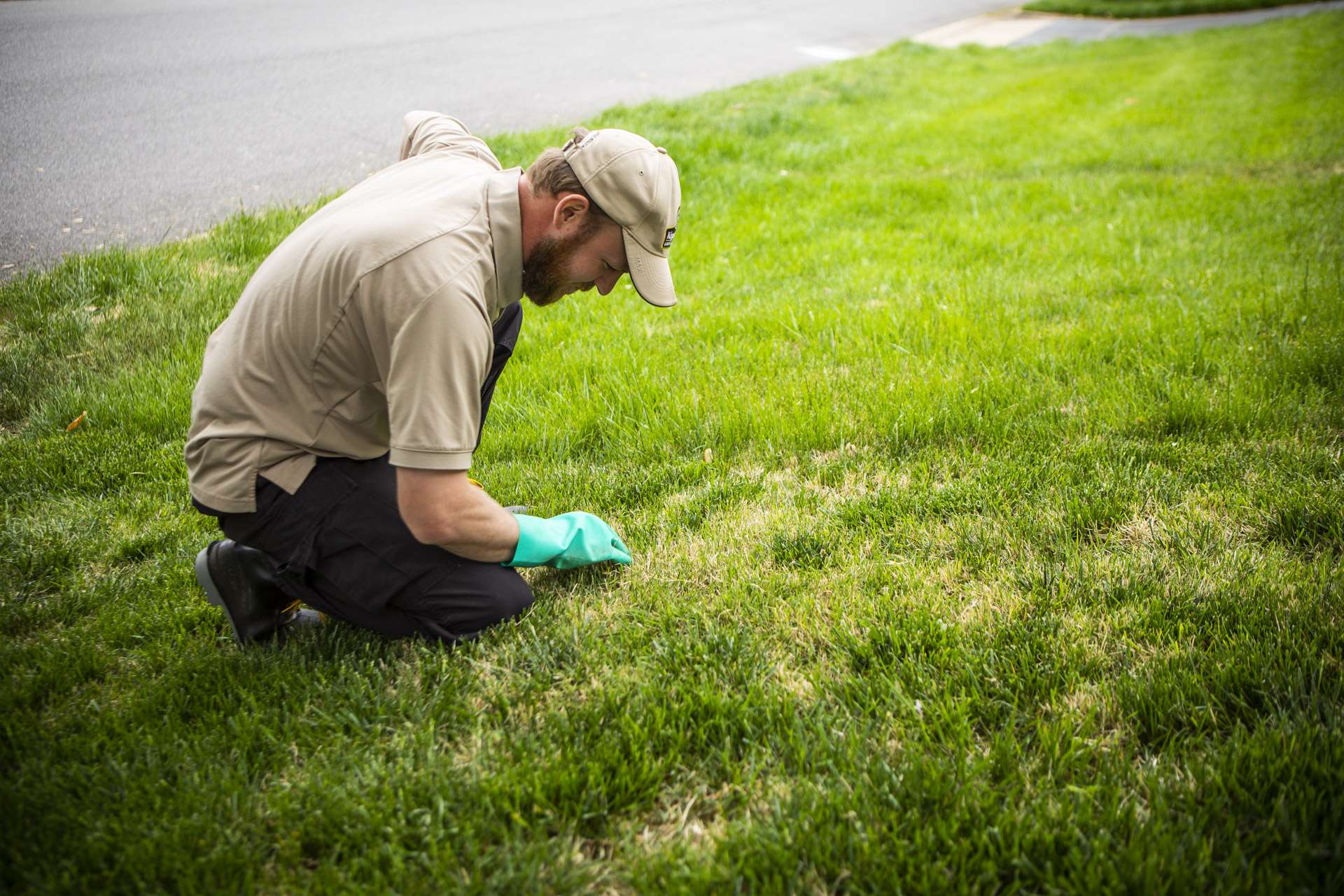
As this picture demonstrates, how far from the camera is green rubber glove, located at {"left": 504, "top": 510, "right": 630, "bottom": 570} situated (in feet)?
8.87

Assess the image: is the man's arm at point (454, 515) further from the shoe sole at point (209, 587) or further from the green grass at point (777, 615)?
the shoe sole at point (209, 587)

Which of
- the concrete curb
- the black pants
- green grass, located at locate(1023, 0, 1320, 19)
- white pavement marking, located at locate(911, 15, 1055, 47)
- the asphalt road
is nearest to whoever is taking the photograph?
the black pants

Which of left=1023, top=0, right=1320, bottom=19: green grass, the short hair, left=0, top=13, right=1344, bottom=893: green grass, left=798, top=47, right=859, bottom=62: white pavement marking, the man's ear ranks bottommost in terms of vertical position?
left=0, top=13, right=1344, bottom=893: green grass

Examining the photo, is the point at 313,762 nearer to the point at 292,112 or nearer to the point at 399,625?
the point at 399,625

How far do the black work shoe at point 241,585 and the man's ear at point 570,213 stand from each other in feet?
4.27

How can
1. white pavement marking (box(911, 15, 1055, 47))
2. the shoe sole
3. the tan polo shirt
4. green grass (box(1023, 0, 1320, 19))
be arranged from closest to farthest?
the tan polo shirt, the shoe sole, white pavement marking (box(911, 15, 1055, 47)), green grass (box(1023, 0, 1320, 19))

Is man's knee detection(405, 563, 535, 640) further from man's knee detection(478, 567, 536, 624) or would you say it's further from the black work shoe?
the black work shoe

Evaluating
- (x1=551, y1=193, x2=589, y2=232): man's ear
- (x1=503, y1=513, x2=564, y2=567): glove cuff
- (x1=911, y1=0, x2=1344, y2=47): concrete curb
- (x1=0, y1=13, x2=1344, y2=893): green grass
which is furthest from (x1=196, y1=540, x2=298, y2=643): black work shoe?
(x1=911, y1=0, x2=1344, y2=47): concrete curb

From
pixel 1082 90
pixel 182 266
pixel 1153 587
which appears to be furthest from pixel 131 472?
pixel 1082 90

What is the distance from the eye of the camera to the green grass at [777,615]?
1.93 m

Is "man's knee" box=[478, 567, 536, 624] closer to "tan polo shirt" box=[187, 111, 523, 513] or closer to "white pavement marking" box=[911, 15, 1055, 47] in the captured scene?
"tan polo shirt" box=[187, 111, 523, 513]

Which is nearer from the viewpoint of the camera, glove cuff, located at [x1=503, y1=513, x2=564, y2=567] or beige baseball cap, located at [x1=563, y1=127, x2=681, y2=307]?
beige baseball cap, located at [x1=563, y1=127, x2=681, y2=307]

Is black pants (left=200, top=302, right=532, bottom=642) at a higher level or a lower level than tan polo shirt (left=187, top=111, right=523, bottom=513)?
lower

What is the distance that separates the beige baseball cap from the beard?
4.1 inches
